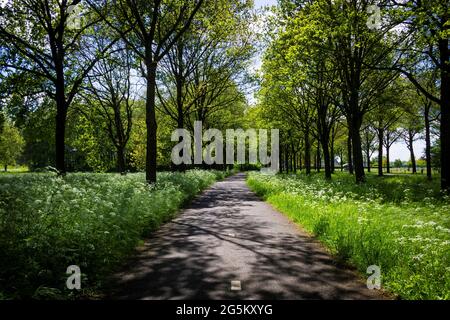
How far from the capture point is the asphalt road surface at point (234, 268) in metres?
5.62

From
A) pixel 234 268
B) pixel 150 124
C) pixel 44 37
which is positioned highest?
pixel 44 37

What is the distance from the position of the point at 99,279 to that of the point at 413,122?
1742 inches

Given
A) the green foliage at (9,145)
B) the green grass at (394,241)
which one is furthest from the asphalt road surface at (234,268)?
the green foliage at (9,145)

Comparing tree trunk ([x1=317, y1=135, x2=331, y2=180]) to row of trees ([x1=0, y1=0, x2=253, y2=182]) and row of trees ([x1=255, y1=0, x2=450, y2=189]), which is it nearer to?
row of trees ([x1=255, y1=0, x2=450, y2=189])

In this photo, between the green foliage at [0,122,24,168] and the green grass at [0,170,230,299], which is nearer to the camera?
the green grass at [0,170,230,299]

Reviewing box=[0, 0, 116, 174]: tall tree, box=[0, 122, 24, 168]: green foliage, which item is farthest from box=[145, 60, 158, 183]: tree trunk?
box=[0, 122, 24, 168]: green foliage

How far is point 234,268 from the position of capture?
22.6 ft

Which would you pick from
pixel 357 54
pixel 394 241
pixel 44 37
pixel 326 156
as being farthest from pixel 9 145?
pixel 394 241

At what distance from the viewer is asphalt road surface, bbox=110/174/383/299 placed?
562 cm

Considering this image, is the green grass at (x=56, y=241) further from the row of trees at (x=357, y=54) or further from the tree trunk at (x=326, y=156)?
the tree trunk at (x=326, y=156)

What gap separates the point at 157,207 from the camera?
40.1 feet

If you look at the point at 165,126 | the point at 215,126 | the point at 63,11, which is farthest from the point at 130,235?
the point at 215,126

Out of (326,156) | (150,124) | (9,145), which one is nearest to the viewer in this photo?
(150,124)

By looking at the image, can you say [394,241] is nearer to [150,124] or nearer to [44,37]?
[150,124]
